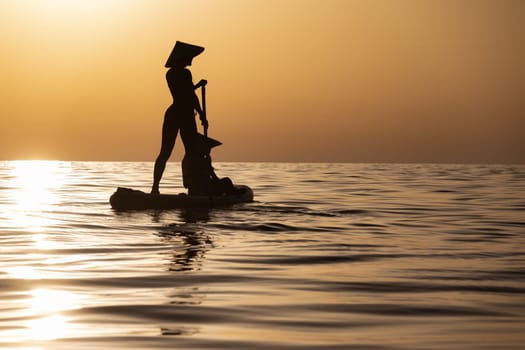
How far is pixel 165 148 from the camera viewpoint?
16.1m

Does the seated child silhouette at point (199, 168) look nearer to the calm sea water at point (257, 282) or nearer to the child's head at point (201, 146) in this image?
the child's head at point (201, 146)

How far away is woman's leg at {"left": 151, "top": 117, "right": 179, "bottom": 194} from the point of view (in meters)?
16.0

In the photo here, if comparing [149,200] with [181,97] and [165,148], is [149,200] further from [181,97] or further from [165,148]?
[181,97]

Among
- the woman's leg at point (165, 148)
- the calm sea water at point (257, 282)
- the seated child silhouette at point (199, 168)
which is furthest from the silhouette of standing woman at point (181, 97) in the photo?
the calm sea water at point (257, 282)

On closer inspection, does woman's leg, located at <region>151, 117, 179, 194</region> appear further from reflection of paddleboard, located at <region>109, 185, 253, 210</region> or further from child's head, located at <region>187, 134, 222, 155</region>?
reflection of paddleboard, located at <region>109, 185, 253, 210</region>

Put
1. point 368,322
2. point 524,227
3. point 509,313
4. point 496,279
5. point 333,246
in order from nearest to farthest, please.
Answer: point 368,322
point 509,313
point 496,279
point 333,246
point 524,227

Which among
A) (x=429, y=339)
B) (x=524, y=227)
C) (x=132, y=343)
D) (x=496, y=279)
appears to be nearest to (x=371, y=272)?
(x=496, y=279)

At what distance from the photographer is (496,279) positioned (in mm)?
7945

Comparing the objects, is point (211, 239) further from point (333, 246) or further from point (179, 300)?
point (179, 300)

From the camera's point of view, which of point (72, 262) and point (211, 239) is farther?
point (211, 239)

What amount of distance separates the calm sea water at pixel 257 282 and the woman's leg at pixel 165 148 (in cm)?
149

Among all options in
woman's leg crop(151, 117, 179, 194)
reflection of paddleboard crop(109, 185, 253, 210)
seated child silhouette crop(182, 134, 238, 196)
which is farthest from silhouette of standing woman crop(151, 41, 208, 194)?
reflection of paddleboard crop(109, 185, 253, 210)

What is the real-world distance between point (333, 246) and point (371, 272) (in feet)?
7.07

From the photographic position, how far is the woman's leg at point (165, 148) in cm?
1597
